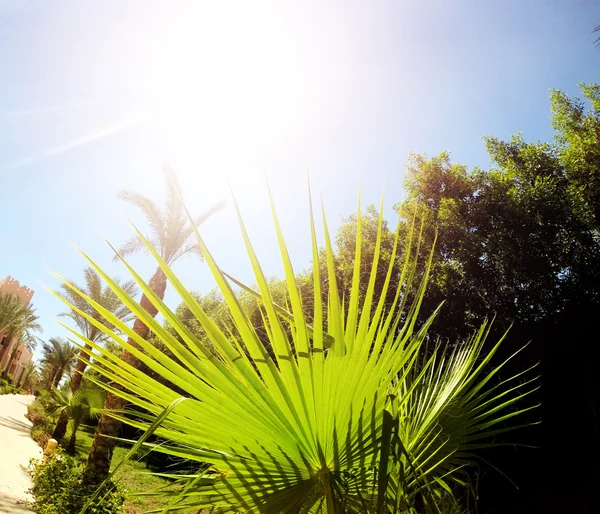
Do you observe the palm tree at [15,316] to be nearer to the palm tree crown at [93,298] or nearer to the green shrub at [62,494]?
the palm tree crown at [93,298]

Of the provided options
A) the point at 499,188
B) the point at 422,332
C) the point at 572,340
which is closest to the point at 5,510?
the point at 422,332

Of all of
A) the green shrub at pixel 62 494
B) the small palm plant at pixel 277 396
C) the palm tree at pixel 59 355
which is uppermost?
the palm tree at pixel 59 355

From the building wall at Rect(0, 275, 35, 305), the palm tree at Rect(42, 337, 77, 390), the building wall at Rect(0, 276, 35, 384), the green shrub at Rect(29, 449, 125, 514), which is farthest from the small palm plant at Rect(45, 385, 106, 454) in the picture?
the building wall at Rect(0, 275, 35, 305)

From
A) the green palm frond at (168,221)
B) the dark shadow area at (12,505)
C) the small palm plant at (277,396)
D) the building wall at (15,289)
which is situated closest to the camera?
the small palm plant at (277,396)

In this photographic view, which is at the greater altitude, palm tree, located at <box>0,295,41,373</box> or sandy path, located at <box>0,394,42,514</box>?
palm tree, located at <box>0,295,41,373</box>

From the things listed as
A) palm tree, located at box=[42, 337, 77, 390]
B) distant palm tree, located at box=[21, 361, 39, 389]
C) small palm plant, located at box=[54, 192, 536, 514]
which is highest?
distant palm tree, located at box=[21, 361, 39, 389]

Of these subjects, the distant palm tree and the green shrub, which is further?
the distant palm tree

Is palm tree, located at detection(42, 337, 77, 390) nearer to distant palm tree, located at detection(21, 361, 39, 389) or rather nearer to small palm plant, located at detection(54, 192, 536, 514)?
small palm plant, located at detection(54, 192, 536, 514)

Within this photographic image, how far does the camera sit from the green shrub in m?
6.38

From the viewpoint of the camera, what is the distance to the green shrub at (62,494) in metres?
6.38

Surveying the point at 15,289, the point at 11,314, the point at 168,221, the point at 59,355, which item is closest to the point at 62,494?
the point at 168,221

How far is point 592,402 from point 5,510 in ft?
38.5

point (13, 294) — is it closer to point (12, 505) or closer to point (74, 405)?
point (74, 405)

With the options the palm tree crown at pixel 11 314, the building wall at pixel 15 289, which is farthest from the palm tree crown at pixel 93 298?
the building wall at pixel 15 289
